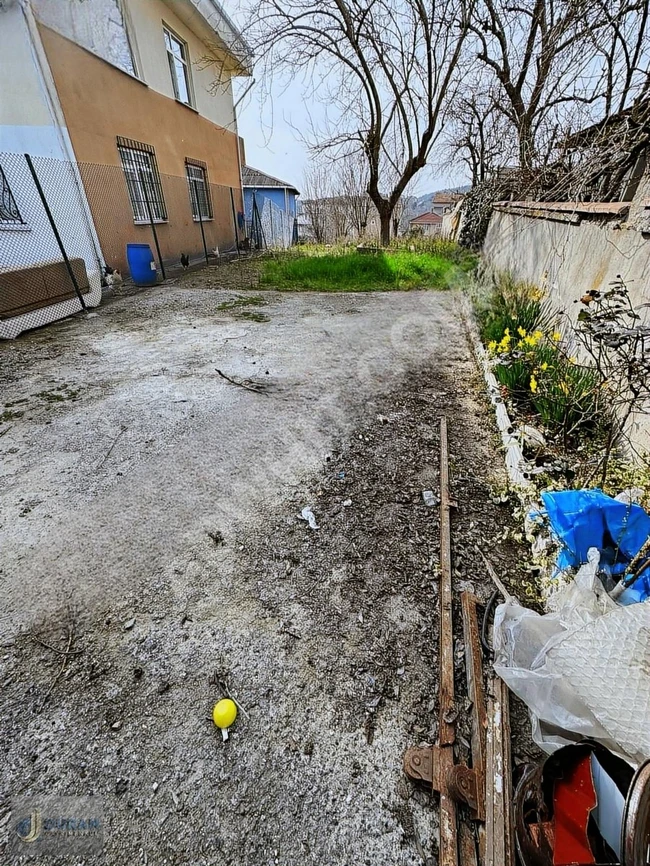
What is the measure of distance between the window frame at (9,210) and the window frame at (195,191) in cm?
578

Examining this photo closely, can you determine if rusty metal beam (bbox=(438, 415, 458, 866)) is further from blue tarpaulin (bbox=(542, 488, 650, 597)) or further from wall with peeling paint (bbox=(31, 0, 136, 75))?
wall with peeling paint (bbox=(31, 0, 136, 75))

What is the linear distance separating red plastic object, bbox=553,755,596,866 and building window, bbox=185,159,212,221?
1278 cm

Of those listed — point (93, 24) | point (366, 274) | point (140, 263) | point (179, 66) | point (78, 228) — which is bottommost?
point (366, 274)

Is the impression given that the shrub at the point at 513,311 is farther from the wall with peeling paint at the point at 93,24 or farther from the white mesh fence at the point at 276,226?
the white mesh fence at the point at 276,226

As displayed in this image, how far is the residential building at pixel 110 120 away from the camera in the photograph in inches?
235

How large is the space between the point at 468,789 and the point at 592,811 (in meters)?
0.34

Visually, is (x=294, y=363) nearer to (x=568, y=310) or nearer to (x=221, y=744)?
(x=568, y=310)

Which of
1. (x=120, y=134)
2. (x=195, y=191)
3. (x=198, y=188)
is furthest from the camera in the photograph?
(x=198, y=188)

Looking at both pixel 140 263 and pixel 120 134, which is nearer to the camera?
pixel 140 263

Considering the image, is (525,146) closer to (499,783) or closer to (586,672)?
(586,672)

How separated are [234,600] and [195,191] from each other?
42.5 ft

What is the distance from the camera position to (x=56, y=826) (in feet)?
3.69

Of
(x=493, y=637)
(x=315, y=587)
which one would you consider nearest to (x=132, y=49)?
(x=315, y=587)

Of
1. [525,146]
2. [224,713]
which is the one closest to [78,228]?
[525,146]
